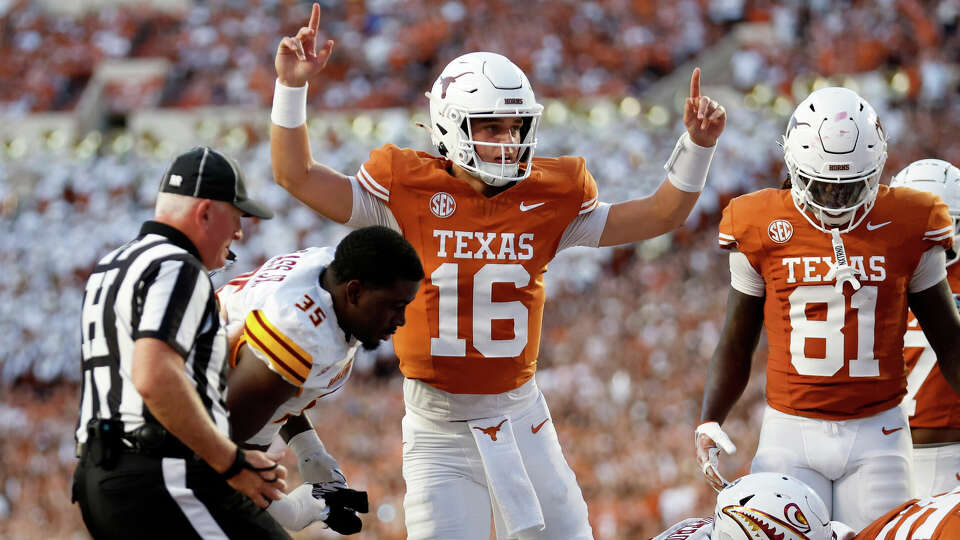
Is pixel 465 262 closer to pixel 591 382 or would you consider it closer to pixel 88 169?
pixel 591 382

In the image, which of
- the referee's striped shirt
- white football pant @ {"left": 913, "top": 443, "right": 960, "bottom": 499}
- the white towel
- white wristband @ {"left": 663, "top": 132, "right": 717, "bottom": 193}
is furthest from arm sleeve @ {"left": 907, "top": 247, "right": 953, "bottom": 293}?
the referee's striped shirt

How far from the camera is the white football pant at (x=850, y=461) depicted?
3664 millimetres

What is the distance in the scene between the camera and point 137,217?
55.0 ft

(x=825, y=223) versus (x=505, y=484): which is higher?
(x=825, y=223)

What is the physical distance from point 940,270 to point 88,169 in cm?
1638

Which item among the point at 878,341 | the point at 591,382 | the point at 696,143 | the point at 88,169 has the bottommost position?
the point at 591,382

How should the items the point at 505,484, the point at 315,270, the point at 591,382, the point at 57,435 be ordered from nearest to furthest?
the point at 315,270 < the point at 505,484 < the point at 591,382 < the point at 57,435

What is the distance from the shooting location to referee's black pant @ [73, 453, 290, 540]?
277 cm

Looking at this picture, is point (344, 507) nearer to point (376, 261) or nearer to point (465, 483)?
point (465, 483)

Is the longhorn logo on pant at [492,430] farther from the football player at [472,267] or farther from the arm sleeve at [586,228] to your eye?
the arm sleeve at [586,228]

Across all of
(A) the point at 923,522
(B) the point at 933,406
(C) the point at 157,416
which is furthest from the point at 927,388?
(C) the point at 157,416

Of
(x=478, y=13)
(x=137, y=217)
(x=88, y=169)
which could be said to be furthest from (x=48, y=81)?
(x=478, y=13)

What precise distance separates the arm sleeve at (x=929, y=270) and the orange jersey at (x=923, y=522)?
3.27ft

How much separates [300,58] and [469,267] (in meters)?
0.83
